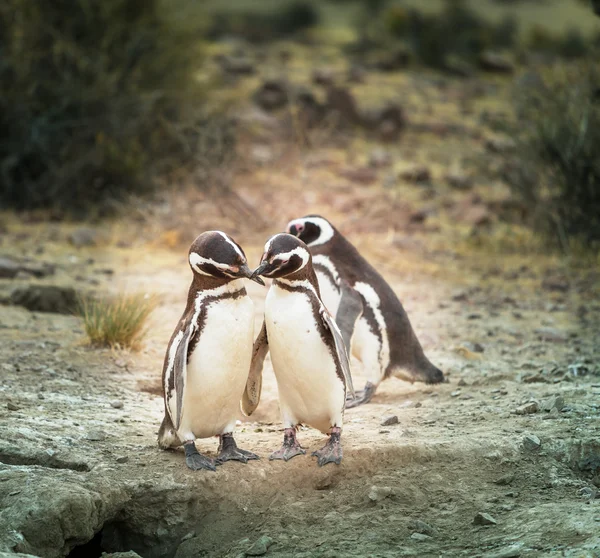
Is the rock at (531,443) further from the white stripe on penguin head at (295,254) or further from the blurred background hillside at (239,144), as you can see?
the blurred background hillside at (239,144)

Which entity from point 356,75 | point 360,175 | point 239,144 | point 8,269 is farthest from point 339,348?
point 356,75

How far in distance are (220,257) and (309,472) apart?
3.23 feet

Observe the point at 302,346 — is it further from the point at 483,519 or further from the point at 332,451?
the point at 483,519

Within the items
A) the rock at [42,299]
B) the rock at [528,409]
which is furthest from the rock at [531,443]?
the rock at [42,299]

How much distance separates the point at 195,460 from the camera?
4086 mm

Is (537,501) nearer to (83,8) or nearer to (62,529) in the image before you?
(62,529)

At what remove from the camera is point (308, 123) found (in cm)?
1248

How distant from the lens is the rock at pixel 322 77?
14822mm

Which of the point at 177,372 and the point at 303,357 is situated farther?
the point at 303,357

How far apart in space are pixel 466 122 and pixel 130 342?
9790 mm

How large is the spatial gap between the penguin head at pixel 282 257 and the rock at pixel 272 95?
975 centimetres

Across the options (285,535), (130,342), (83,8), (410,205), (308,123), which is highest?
(83,8)

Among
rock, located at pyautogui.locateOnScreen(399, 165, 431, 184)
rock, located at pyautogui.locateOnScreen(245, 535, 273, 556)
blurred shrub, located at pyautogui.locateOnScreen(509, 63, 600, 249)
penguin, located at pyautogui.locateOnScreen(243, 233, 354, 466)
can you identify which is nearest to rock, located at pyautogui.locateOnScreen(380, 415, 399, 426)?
penguin, located at pyautogui.locateOnScreen(243, 233, 354, 466)

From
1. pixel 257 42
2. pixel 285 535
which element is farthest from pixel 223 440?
pixel 257 42
